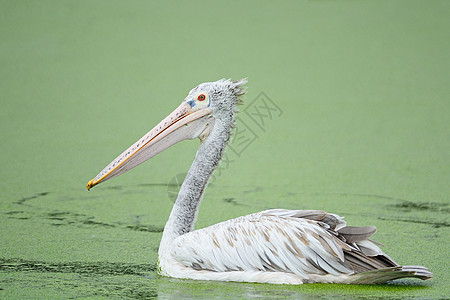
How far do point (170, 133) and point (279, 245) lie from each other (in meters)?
0.90

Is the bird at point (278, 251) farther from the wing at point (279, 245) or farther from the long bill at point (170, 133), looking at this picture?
the long bill at point (170, 133)

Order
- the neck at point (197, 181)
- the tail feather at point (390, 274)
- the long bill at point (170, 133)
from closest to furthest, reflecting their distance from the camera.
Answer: the tail feather at point (390, 274) < the neck at point (197, 181) < the long bill at point (170, 133)

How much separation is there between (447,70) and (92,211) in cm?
479

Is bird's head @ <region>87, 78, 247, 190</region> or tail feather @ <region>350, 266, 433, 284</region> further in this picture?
bird's head @ <region>87, 78, 247, 190</region>

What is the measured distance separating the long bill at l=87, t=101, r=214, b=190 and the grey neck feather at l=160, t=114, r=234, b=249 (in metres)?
0.07

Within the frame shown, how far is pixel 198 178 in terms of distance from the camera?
3.71 m

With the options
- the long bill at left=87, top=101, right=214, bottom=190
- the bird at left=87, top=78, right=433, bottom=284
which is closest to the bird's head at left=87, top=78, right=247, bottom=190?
the long bill at left=87, top=101, right=214, bottom=190

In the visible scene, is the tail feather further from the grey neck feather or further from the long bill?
the long bill

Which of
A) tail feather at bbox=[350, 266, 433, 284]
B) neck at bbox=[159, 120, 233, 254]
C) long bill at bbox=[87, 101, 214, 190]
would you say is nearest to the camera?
tail feather at bbox=[350, 266, 433, 284]

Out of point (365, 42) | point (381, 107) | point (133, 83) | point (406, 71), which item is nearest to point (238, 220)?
point (381, 107)

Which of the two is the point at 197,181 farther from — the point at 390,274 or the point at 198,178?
the point at 390,274

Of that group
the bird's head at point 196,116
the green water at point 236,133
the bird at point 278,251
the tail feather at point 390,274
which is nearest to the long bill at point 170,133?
the bird's head at point 196,116

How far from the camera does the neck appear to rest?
3621 mm

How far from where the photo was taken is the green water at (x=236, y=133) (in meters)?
3.72
